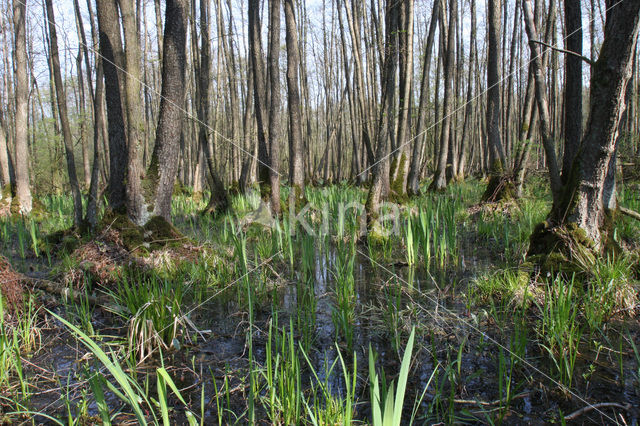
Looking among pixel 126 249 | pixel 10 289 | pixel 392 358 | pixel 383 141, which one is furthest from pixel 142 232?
pixel 383 141

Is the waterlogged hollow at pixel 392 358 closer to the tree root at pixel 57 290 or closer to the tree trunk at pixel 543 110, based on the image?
the tree root at pixel 57 290

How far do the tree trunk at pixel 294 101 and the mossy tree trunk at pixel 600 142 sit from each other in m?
4.91

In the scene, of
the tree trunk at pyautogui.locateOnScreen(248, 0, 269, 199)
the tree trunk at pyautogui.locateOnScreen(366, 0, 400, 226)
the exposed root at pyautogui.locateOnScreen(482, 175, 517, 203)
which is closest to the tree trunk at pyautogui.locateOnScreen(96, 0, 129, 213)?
the tree trunk at pyautogui.locateOnScreen(248, 0, 269, 199)

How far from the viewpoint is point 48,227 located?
6473 mm

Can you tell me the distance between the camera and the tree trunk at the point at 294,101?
7.18 m

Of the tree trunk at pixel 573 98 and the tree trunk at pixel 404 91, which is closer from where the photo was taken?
the tree trunk at pixel 573 98

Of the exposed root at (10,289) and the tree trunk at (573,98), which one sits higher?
the tree trunk at (573,98)

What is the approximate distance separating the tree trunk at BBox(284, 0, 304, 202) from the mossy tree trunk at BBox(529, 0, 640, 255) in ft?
16.1

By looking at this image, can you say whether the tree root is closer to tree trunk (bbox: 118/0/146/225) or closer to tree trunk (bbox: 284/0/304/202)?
tree trunk (bbox: 118/0/146/225)

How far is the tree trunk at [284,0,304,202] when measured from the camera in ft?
23.5

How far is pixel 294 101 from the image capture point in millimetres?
7285

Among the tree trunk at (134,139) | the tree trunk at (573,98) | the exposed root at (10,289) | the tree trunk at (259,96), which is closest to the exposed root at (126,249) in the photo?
the tree trunk at (134,139)

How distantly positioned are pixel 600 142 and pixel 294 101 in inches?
211

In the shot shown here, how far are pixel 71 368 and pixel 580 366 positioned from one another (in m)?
2.94
